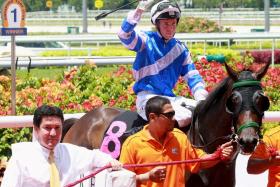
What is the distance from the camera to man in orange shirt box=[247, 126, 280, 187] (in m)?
5.33

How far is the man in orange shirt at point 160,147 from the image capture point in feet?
16.7

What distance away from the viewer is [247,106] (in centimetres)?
526

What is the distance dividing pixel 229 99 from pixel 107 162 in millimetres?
1049

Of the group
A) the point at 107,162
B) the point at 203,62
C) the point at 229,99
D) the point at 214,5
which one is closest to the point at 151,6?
the point at 229,99

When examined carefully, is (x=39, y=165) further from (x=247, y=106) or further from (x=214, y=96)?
(x=214, y=96)

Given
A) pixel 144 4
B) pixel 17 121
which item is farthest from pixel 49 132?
pixel 17 121

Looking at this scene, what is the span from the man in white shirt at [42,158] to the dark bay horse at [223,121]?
1.09 metres

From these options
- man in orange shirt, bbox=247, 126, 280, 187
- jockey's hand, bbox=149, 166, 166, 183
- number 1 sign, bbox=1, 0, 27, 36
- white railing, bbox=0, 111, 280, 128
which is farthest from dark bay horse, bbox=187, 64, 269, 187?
number 1 sign, bbox=1, 0, 27, 36

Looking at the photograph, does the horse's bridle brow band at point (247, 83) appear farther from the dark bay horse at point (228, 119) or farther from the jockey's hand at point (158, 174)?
the jockey's hand at point (158, 174)

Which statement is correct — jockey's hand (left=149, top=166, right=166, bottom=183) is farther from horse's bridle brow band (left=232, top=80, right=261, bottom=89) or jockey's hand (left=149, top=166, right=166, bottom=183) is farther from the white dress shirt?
horse's bridle brow band (left=232, top=80, right=261, bottom=89)

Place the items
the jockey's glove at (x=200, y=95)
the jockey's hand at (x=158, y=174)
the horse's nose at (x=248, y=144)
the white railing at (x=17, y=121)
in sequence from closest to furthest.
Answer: the jockey's hand at (x=158, y=174) → the horse's nose at (x=248, y=144) → the jockey's glove at (x=200, y=95) → the white railing at (x=17, y=121)

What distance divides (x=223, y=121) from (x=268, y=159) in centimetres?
65

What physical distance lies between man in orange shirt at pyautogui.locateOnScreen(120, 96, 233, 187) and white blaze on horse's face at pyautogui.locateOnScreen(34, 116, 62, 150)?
69 centimetres

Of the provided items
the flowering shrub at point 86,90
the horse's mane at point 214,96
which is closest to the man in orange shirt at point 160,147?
the horse's mane at point 214,96
